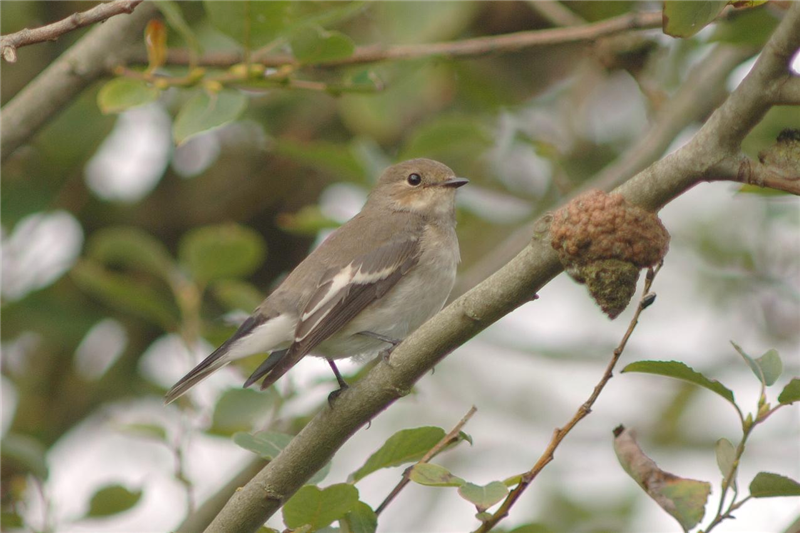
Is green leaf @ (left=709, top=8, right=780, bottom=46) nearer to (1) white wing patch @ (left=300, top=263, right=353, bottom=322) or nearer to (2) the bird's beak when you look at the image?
(2) the bird's beak

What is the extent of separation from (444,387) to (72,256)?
283 centimetres

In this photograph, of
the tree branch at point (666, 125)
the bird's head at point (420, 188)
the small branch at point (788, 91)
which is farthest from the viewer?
the bird's head at point (420, 188)

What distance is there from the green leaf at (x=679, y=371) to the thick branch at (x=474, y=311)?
0.39 metres

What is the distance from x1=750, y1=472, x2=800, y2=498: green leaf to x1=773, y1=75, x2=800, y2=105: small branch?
0.87m

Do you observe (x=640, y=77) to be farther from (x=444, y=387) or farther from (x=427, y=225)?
(x=444, y=387)

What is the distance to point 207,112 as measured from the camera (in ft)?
10.5

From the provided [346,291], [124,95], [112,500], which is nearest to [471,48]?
[346,291]

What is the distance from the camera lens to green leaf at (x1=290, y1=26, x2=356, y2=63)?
127 inches

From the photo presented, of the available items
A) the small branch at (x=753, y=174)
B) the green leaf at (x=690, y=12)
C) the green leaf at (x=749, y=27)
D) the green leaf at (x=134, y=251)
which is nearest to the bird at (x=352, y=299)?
the green leaf at (x=134, y=251)

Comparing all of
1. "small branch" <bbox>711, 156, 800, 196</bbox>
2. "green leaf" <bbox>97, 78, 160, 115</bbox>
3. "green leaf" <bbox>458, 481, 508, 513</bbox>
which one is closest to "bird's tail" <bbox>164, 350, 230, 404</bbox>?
"green leaf" <bbox>97, 78, 160, 115</bbox>

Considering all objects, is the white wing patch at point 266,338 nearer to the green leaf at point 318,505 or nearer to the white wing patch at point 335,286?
Result: the white wing patch at point 335,286

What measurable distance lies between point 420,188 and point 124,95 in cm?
204

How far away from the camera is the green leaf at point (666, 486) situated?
7.11ft

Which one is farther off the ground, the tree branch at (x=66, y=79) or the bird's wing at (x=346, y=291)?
the tree branch at (x=66, y=79)
